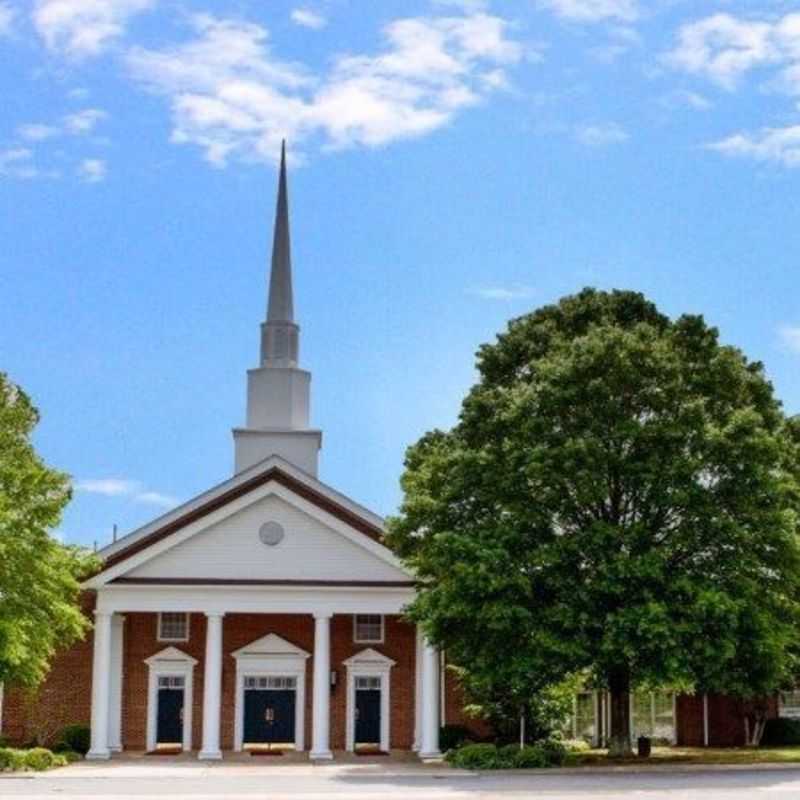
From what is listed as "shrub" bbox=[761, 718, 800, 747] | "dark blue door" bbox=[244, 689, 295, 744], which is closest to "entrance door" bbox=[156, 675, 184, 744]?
"dark blue door" bbox=[244, 689, 295, 744]

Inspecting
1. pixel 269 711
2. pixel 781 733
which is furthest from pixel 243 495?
pixel 781 733

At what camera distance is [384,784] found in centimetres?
2995

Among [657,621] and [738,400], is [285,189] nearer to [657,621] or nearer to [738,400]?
[738,400]

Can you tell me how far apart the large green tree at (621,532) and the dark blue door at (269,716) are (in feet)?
32.1

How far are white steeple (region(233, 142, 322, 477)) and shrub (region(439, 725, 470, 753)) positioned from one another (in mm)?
11329

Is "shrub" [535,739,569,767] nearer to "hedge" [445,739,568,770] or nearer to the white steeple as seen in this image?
"hedge" [445,739,568,770]

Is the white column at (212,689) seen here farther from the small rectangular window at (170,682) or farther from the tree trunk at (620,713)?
the tree trunk at (620,713)

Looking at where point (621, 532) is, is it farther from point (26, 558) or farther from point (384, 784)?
point (26, 558)

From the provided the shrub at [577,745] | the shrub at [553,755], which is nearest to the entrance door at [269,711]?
the shrub at [577,745]

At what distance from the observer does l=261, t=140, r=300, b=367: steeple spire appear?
49.2 metres

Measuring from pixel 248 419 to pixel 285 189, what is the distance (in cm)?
1056

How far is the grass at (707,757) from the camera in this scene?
34.4 m

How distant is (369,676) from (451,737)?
12.8ft

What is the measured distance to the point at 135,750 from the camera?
4222cm
